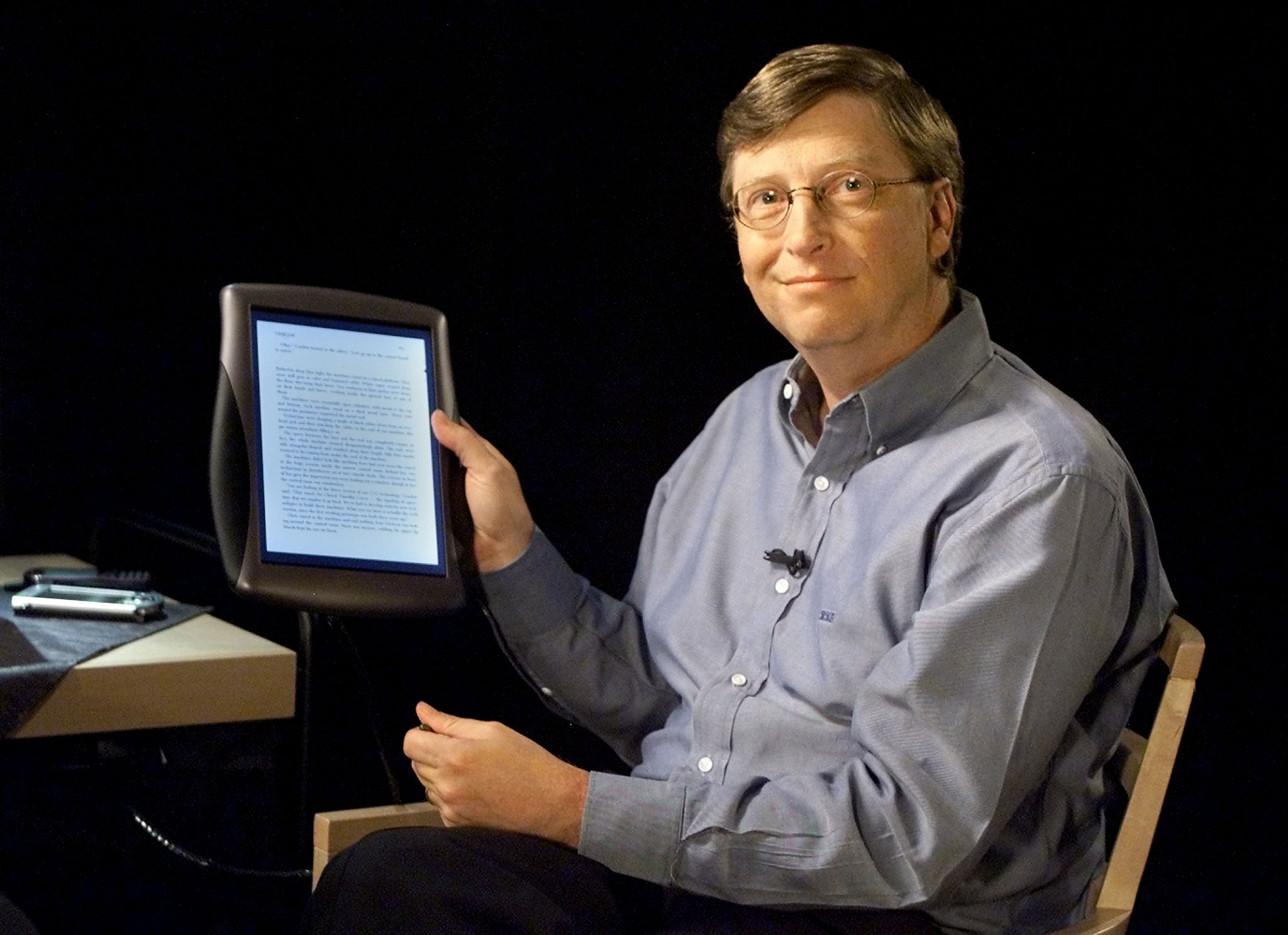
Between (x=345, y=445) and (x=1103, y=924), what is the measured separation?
0.83 metres

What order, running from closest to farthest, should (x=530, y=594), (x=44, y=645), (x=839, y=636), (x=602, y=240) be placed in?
(x=839, y=636) < (x=44, y=645) < (x=530, y=594) < (x=602, y=240)

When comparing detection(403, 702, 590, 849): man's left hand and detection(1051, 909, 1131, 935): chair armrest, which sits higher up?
detection(403, 702, 590, 849): man's left hand

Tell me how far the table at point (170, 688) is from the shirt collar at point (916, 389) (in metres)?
0.62

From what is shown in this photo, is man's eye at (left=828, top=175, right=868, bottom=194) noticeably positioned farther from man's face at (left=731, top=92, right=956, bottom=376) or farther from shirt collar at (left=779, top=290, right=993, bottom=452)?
shirt collar at (left=779, top=290, right=993, bottom=452)

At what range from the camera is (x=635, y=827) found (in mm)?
1189

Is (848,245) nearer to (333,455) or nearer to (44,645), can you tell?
(333,455)

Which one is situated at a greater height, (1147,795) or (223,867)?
(1147,795)

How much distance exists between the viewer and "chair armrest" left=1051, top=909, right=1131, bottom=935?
1.13 meters

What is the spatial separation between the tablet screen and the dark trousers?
31cm

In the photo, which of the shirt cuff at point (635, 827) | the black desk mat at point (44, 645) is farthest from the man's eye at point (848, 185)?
the black desk mat at point (44, 645)

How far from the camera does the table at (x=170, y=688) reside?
1.34 metres

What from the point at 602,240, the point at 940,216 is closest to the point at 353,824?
the point at 940,216

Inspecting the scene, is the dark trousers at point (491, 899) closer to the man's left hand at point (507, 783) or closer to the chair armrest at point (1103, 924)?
the man's left hand at point (507, 783)

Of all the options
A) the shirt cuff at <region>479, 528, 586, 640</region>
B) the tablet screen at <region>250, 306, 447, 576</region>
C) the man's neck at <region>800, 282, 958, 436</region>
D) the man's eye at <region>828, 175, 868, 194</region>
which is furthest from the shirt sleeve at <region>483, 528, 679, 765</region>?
the man's eye at <region>828, 175, 868, 194</region>
